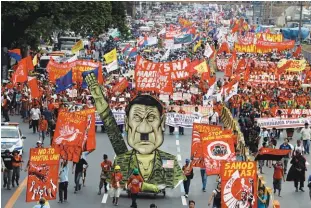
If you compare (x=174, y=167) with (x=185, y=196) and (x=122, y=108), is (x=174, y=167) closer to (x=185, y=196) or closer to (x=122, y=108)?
(x=185, y=196)

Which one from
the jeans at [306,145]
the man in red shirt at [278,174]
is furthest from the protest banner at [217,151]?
the jeans at [306,145]

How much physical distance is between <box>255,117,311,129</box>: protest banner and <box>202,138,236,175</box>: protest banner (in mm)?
11952

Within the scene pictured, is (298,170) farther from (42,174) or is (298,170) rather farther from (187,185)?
(42,174)

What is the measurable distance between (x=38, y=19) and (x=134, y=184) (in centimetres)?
3518

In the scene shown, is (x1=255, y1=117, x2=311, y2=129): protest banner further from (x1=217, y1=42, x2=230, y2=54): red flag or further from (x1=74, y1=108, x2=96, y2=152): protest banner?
(x1=217, y1=42, x2=230, y2=54): red flag

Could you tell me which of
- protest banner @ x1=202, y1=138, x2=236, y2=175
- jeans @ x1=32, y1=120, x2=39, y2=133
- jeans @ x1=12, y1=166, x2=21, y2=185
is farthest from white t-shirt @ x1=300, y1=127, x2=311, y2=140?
jeans @ x1=12, y1=166, x2=21, y2=185

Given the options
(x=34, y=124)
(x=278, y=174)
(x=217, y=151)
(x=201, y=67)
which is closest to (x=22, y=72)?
(x=34, y=124)

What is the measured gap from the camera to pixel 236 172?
67.2 ft

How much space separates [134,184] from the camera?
79.7 feet

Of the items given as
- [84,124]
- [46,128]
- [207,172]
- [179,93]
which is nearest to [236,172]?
[207,172]

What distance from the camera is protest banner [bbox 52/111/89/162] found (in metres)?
25.6

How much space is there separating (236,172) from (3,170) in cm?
867

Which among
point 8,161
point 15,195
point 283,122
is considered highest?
point 8,161

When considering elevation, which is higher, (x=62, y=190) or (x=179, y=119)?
(x=62, y=190)
